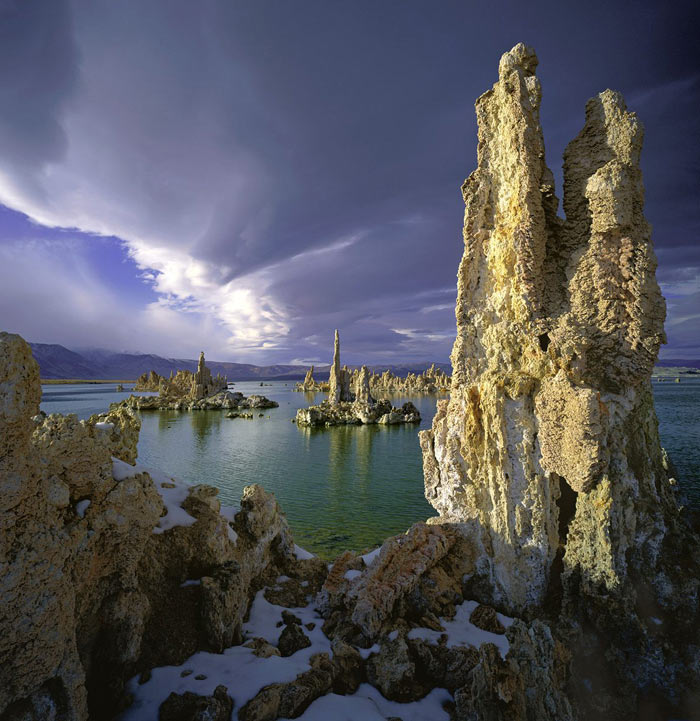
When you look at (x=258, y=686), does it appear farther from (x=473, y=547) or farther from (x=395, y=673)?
(x=473, y=547)

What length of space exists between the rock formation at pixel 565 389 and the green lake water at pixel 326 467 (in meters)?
8.22

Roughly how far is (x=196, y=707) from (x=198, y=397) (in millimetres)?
87687

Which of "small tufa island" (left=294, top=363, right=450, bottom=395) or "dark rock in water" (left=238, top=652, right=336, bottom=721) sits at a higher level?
"small tufa island" (left=294, top=363, right=450, bottom=395)

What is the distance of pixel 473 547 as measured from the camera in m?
9.09

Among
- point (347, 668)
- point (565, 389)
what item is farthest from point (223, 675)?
point (565, 389)

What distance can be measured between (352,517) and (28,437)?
1569 cm

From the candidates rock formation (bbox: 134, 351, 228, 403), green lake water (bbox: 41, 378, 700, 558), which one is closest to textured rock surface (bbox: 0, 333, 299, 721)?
green lake water (bbox: 41, 378, 700, 558)

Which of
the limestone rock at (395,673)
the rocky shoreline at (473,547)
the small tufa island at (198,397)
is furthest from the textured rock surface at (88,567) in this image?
the small tufa island at (198,397)

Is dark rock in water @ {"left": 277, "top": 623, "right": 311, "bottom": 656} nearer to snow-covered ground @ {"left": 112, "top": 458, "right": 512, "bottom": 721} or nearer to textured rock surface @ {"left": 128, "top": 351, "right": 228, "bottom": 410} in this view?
snow-covered ground @ {"left": 112, "top": 458, "right": 512, "bottom": 721}

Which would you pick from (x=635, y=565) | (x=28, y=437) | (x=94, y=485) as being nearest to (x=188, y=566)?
Answer: (x=94, y=485)

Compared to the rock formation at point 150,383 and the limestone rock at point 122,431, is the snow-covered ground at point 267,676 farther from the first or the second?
the rock formation at point 150,383

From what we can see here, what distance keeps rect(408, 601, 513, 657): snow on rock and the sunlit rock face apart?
89cm

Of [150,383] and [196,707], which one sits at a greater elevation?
[150,383]

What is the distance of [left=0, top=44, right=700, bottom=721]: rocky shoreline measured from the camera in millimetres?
5176
